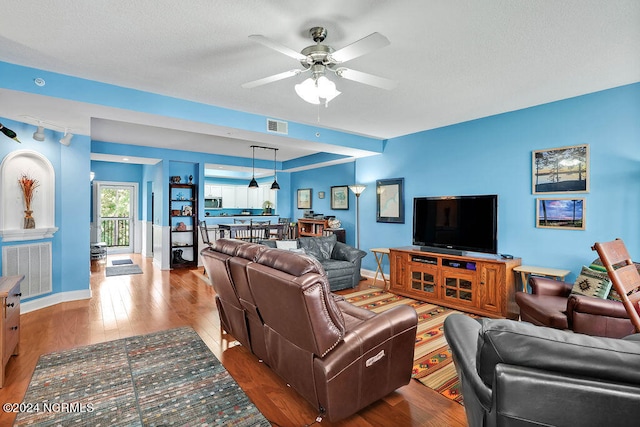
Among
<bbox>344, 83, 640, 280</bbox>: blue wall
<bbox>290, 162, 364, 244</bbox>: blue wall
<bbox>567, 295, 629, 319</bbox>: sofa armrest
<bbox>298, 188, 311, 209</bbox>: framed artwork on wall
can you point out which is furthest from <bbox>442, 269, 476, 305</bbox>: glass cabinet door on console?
<bbox>298, 188, 311, 209</bbox>: framed artwork on wall

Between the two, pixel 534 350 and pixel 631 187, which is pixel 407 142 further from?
pixel 534 350

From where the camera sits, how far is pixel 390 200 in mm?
5703

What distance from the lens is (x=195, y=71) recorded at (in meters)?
3.00

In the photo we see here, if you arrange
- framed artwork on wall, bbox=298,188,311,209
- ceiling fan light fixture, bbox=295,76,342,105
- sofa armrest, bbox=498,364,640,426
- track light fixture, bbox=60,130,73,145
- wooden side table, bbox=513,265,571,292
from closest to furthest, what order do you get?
sofa armrest, bbox=498,364,640,426, ceiling fan light fixture, bbox=295,76,342,105, wooden side table, bbox=513,265,571,292, track light fixture, bbox=60,130,73,145, framed artwork on wall, bbox=298,188,311,209

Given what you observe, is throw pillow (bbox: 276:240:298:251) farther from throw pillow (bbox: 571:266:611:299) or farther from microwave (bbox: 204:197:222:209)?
microwave (bbox: 204:197:222:209)

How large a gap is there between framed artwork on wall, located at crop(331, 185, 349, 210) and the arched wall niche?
5.12 metres

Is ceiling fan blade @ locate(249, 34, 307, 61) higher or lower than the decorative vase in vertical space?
A: higher

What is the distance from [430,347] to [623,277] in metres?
1.63

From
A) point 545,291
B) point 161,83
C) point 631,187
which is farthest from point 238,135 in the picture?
point 631,187

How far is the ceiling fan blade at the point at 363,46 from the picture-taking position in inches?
71.8

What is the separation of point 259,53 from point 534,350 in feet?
8.85

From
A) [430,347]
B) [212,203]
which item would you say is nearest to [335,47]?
[430,347]

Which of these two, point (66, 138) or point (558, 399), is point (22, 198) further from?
point (558, 399)

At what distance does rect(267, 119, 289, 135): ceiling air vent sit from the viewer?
177 inches
